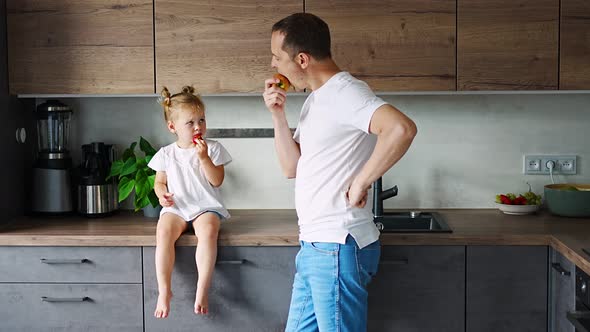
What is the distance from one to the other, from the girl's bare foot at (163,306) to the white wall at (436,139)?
2.50 ft

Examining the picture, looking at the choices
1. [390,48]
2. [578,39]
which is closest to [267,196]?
[390,48]

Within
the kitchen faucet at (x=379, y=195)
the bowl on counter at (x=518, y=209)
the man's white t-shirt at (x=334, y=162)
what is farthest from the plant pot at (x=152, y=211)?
the bowl on counter at (x=518, y=209)

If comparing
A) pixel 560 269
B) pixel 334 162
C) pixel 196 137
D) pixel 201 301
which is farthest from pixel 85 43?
pixel 560 269

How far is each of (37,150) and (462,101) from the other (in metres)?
1.90

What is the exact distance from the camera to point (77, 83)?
281cm

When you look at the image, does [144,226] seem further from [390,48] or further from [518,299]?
[518,299]

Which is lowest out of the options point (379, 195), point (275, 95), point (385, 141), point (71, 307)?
point (71, 307)

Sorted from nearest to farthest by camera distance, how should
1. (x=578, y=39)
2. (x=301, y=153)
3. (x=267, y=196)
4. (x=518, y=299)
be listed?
1. (x=301, y=153)
2. (x=518, y=299)
3. (x=578, y=39)
4. (x=267, y=196)

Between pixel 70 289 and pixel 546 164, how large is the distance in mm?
2064

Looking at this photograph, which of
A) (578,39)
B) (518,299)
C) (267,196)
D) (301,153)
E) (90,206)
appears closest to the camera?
(301,153)

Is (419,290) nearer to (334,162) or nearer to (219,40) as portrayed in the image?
(334,162)

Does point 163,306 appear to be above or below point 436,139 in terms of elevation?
below

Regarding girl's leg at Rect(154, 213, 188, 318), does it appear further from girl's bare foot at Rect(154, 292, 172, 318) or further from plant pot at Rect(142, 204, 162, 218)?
plant pot at Rect(142, 204, 162, 218)

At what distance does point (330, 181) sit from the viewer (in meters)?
2.05
